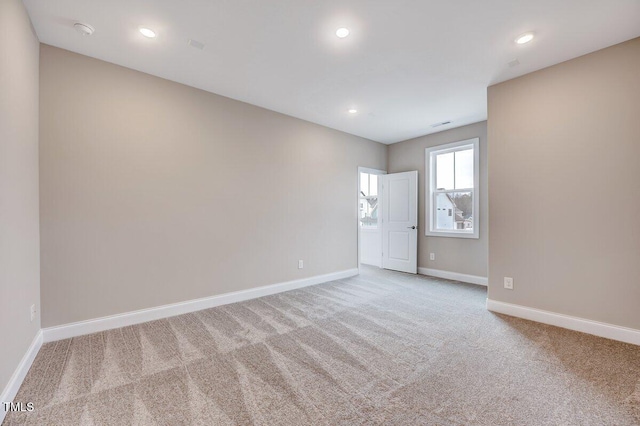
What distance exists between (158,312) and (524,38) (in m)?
4.55

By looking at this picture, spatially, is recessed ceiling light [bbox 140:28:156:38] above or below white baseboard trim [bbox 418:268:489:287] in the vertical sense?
above

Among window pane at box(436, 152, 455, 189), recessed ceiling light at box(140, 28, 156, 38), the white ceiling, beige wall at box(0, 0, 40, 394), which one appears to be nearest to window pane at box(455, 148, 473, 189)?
window pane at box(436, 152, 455, 189)

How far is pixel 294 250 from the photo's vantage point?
4.43m

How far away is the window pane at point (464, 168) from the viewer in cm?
489

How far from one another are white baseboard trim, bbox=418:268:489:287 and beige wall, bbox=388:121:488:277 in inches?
2.2

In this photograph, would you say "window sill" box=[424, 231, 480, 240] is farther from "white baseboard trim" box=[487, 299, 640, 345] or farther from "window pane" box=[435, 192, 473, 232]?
"white baseboard trim" box=[487, 299, 640, 345]

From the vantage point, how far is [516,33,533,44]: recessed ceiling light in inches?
95.7

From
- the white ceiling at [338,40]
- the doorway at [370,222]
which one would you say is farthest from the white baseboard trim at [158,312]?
the white ceiling at [338,40]

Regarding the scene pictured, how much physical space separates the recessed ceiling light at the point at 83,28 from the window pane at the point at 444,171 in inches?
205

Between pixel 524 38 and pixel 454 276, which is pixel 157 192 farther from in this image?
pixel 454 276

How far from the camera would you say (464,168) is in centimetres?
497

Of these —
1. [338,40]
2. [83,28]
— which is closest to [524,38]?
[338,40]

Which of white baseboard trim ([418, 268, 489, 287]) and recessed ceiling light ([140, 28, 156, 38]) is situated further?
white baseboard trim ([418, 268, 489, 287])

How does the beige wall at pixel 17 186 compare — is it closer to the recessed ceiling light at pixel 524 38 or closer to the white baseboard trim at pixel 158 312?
the white baseboard trim at pixel 158 312
